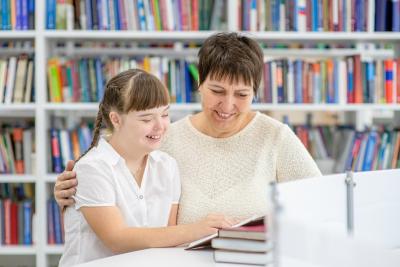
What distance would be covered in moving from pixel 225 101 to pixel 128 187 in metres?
0.41

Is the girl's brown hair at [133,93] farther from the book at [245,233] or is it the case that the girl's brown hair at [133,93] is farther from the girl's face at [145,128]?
the book at [245,233]

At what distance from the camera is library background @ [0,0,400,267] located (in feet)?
11.1

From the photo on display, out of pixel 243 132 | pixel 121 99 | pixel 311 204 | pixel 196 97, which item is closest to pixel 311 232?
pixel 311 204

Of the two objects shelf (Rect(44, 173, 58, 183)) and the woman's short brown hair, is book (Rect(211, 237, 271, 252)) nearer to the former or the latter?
the woman's short brown hair

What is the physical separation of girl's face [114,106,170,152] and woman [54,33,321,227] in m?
0.26

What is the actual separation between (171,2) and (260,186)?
167cm

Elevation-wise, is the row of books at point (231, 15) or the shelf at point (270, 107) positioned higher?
the row of books at point (231, 15)

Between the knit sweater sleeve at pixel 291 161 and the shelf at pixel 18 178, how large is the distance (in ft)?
5.83

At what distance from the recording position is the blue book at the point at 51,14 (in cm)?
340

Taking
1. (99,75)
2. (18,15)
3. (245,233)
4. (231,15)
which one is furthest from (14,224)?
(245,233)

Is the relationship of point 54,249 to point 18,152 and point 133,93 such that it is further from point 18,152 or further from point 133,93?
point 133,93

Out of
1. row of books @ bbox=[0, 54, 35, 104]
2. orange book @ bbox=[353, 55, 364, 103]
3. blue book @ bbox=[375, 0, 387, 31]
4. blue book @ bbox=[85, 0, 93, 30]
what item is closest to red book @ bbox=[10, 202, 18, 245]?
row of books @ bbox=[0, 54, 35, 104]

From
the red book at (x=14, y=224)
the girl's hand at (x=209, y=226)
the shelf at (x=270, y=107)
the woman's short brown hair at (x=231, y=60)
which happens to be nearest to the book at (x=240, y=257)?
the girl's hand at (x=209, y=226)

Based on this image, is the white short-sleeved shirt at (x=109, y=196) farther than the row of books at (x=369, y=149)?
No
